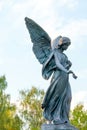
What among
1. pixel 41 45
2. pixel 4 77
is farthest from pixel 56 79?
pixel 4 77

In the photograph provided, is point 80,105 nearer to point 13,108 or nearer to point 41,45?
point 13,108

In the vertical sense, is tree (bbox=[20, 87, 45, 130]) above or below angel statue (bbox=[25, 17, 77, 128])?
above

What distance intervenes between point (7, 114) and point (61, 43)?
28900mm

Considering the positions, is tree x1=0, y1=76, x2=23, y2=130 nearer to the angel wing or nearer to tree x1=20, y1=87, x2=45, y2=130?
tree x1=20, y1=87, x2=45, y2=130

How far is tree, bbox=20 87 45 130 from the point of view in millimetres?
43938

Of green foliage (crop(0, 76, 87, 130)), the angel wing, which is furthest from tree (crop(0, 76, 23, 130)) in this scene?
the angel wing

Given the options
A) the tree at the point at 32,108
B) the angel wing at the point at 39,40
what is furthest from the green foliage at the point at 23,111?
the angel wing at the point at 39,40

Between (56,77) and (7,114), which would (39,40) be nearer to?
(56,77)

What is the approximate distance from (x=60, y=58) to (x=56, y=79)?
0.63 meters

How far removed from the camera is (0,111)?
143 ft

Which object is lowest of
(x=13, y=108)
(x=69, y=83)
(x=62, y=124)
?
(x=62, y=124)

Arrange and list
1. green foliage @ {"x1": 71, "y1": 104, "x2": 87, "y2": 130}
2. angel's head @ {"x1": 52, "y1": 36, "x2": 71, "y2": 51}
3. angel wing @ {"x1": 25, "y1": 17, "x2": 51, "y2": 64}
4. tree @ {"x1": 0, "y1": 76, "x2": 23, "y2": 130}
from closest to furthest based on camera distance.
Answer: angel's head @ {"x1": 52, "y1": 36, "x2": 71, "y2": 51} < angel wing @ {"x1": 25, "y1": 17, "x2": 51, "y2": 64} < green foliage @ {"x1": 71, "y1": 104, "x2": 87, "y2": 130} < tree @ {"x1": 0, "y1": 76, "x2": 23, "y2": 130}

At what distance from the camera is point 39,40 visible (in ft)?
50.4

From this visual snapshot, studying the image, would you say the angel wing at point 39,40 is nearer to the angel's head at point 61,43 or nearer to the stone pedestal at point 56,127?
the angel's head at point 61,43
